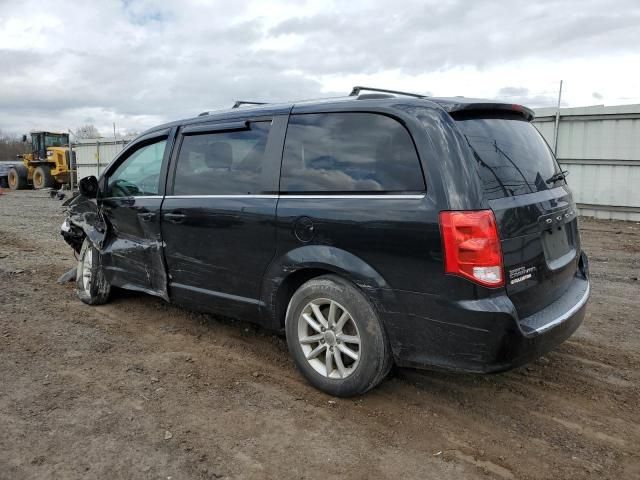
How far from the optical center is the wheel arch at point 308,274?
2.93m

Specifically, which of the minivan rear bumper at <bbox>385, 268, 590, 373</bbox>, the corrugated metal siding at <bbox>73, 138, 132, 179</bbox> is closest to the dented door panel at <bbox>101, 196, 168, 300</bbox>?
the minivan rear bumper at <bbox>385, 268, 590, 373</bbox>

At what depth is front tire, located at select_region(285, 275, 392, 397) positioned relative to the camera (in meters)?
2.99

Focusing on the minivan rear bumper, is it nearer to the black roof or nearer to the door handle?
the black roof

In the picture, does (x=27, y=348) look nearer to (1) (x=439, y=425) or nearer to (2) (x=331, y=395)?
(2) (x=331, y=395)

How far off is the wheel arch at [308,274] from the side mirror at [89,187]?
246 cm

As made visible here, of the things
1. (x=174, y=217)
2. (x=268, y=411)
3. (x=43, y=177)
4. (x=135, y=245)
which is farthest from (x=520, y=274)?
(x=43, y=177)

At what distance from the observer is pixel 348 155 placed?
3.08 meters

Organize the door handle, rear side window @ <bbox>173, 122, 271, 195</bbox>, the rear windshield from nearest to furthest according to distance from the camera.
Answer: the rear windshield → rear side window @ <bbox>173, 122, 271, 195</bbox> → the door handle

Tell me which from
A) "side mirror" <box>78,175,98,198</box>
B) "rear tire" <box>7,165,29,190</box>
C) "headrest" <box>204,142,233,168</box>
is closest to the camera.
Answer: "headrest" <box>204,142,233,168</box>

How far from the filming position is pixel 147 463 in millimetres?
2590

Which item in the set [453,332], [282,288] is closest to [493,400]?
[453,332]

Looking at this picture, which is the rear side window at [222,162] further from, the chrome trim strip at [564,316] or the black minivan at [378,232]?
the chrome trim strip at [564,316]

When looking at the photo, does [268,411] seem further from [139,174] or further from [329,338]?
[139,174]

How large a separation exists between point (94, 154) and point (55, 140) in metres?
5.01
